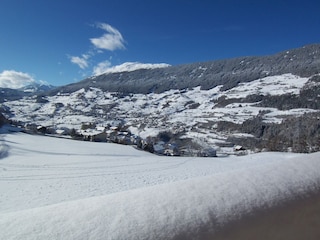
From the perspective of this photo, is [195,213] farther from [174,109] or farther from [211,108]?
[174,109]

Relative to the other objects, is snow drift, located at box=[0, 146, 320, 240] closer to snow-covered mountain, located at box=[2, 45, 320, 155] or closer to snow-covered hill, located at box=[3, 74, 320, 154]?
snow-covered mountain, located at box=[2, 45, 320, 155]

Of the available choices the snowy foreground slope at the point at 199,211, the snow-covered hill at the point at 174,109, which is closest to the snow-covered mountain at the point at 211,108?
the snow-covered hill at the point at 174,109

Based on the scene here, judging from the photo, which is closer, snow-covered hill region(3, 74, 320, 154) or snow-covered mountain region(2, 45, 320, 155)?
snow-covered mountain region(2, 45, 320, 155)

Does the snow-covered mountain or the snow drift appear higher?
the snow-covered mountain

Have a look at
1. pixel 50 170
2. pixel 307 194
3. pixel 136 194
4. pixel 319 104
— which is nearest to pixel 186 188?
pixel 136 194

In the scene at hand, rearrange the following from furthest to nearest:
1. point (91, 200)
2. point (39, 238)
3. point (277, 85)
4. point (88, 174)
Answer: point (277, 85) → point (88, 174) → point (91, 200) → point (39, 238)

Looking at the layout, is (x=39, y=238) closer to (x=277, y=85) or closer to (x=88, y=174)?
(x=88, y=174)

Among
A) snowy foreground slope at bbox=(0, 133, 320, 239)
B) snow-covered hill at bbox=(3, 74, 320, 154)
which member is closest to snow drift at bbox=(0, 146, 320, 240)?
snowy foreground slope at bbox=(0, 133, 320, 239)
